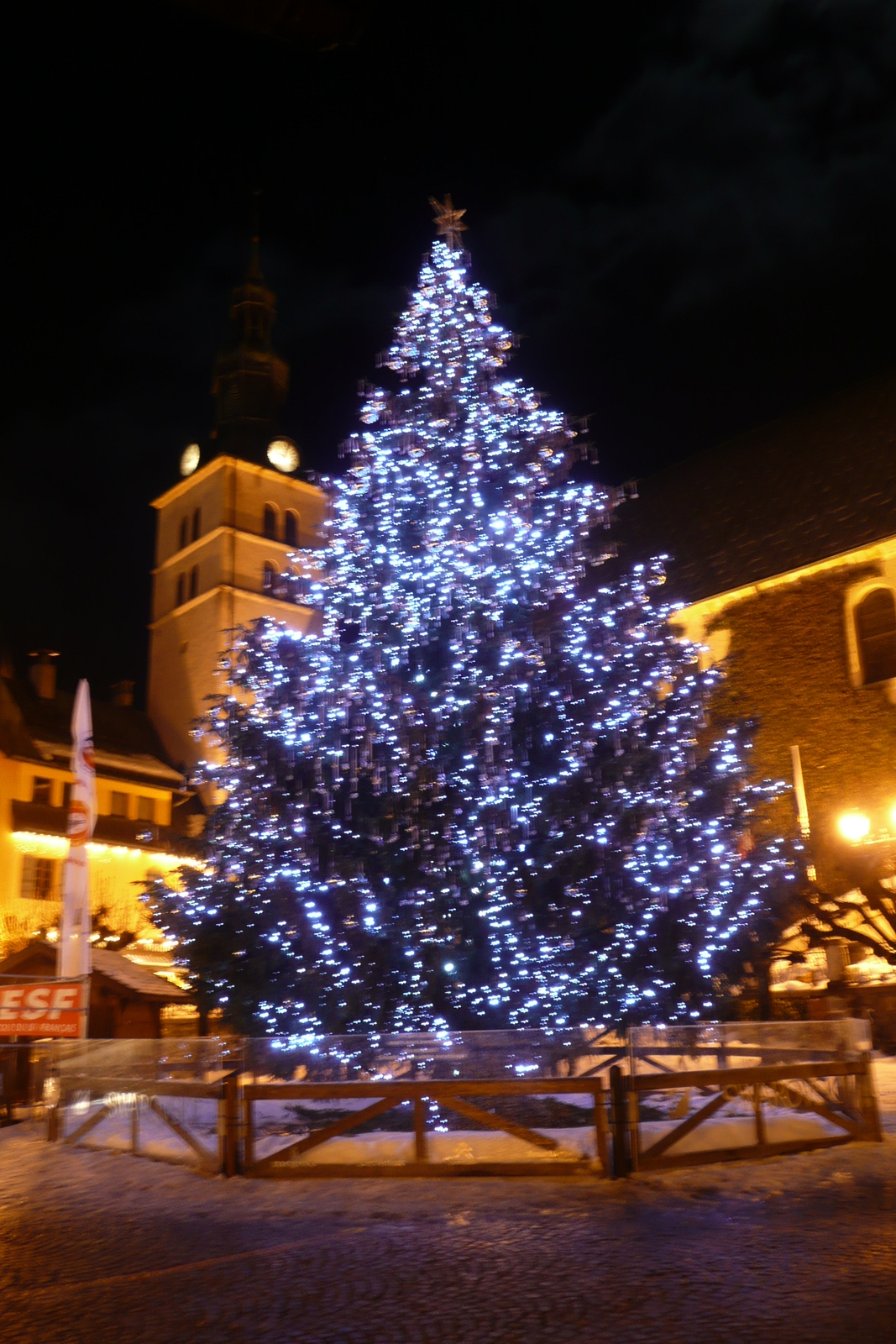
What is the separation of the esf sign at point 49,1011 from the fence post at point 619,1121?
804 cm

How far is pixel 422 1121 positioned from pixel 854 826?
1504 centimetres

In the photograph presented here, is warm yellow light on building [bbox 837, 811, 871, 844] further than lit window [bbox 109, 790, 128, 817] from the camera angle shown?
No

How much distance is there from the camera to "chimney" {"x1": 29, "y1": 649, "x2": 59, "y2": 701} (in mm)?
41906

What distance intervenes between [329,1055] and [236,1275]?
364cm

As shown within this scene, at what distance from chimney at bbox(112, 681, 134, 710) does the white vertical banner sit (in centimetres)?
3085

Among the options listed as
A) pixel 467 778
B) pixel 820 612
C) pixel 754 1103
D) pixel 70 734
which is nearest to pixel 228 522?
pixel 70 734

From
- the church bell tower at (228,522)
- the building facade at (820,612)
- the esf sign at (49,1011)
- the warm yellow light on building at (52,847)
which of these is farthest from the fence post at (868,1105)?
the church bell tower at (228,522)

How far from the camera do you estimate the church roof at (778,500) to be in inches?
924

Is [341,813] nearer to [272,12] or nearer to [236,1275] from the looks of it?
[236,1275]

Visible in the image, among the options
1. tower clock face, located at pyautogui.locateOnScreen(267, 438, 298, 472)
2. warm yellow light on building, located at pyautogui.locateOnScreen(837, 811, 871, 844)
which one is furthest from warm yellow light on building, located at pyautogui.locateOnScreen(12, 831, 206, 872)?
warm yellow light on building, located at pyautogui.locateOnScreen(837, 811, 871, 844)

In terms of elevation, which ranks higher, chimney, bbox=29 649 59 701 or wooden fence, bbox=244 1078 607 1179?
chimney, bbox=29 649 59 701

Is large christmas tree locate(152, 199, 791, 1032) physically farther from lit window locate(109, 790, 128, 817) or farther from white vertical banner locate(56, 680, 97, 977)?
lit window locate(109, 790, 128, 817)

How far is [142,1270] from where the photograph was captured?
663cm

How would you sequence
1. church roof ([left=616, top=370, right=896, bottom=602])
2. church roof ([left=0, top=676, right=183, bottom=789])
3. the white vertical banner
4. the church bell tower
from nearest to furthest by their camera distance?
the white vertical banner < church roof ([left=616, top=370, right=896, bottom=602]) < church roof ([left=0, top=676, right=183, bottom=789]) < the church bell tower
